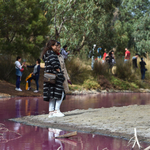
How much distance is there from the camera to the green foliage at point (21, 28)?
2206cm

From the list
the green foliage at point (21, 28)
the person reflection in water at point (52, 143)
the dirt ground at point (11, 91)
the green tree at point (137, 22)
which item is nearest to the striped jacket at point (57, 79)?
the person reflection in water at point (52, 143)

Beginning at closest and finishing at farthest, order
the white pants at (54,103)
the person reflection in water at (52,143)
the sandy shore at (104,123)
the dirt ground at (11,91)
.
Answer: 1. the person reflection in water at (52,143)
2. the sandy shore at (104,123)
3. the white pants at (54,103)
4. the dirt ground at (11,91)

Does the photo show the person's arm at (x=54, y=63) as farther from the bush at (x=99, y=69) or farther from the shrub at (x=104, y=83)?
the bush at (x=99, y=69)

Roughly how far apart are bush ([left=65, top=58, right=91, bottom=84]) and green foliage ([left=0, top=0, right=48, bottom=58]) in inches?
91.8

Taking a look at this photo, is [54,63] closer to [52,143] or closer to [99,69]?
[52,143]

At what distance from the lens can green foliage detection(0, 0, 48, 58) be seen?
22.1 meters

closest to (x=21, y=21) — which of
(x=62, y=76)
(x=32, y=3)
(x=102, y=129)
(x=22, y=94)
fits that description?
(x=32, y=3)

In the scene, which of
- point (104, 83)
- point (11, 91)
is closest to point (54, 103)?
→ point (11, 91)

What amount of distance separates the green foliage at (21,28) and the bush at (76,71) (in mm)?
2331

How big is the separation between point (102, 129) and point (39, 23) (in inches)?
708

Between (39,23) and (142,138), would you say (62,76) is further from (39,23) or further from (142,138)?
(39,23)

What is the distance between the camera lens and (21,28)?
938 inches

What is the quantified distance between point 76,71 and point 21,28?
4973 millimetres

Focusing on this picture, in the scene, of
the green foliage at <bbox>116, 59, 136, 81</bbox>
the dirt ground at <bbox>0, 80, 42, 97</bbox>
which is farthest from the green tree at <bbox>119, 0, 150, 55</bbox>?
the dirt ground at <bbox>0, 80, 42, 97</bbox>
